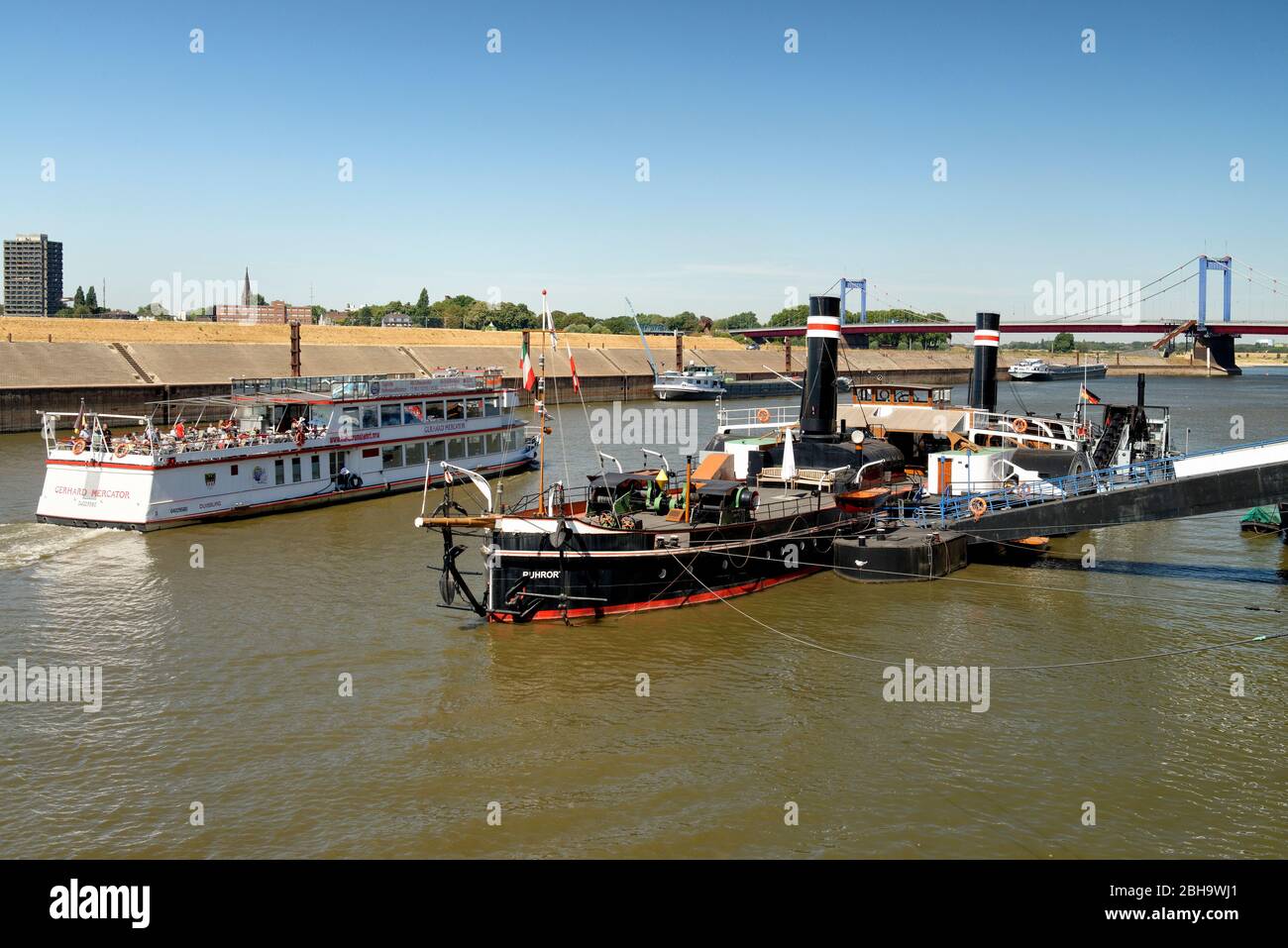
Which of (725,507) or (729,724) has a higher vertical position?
(725,507)

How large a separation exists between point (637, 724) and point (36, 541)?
25.7 meters

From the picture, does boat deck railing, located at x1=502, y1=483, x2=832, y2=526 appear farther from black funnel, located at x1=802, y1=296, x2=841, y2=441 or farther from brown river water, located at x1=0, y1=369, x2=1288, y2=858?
black funnel, located at x1=802, y1=296, x2=841, y2=441

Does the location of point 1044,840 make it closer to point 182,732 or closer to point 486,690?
point 486,690

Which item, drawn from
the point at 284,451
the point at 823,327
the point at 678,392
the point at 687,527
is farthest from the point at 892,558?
the point at 678,392

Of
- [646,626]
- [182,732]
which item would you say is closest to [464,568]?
[646,626]

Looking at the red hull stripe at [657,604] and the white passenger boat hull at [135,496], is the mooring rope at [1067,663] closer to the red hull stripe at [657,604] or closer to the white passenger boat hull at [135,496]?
the red hull stripe at [657,604]

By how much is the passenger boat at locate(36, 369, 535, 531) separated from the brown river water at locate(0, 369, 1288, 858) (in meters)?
6.13

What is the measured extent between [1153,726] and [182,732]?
18674 mm

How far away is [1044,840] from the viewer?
1528 centimetres

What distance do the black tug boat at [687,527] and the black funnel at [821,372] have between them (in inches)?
1.7

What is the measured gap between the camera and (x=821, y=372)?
1357 inches

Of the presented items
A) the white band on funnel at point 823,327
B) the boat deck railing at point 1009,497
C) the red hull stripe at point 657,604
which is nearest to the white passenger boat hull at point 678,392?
the white band on funnel at point 823,327
